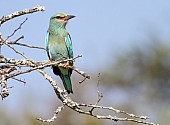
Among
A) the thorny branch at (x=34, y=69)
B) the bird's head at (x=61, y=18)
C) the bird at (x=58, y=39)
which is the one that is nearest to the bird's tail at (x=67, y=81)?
the bird at (x=58, y=39)

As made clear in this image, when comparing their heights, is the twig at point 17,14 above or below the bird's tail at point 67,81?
below

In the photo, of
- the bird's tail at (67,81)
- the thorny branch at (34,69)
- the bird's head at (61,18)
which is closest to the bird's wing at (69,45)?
the bird's head at (61,18)

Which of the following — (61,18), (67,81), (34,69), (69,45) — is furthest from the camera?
(61,18)

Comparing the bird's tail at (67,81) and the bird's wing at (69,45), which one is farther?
the bird's wing at (69,45)

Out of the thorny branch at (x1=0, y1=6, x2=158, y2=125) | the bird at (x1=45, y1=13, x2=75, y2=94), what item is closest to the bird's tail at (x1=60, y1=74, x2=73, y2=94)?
the bird at (x1=45, y1=13, x2=75, y2=94)

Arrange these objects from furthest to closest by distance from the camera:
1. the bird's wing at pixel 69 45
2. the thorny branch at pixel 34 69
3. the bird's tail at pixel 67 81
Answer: the bird's wing at pixel 69 45 → the bird's tail at pixel 67 81 → the thorny branch at pixel 34 69

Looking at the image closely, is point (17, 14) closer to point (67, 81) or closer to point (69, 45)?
point (67, 81)

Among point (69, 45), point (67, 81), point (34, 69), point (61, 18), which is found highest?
point (61, 18)

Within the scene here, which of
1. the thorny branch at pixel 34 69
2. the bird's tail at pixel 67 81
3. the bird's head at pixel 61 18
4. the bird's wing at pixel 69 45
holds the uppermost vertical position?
the bird's head at pixel 61 18

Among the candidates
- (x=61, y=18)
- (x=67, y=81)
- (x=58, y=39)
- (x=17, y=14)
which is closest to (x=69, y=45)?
(x=58, y=39)

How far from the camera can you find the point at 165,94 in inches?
762

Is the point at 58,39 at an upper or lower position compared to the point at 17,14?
upper

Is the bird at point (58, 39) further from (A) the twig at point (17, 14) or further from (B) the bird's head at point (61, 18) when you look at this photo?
(A) the twig at point (17, 14)

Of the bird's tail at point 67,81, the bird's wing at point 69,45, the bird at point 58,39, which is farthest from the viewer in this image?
the bird's wing at point 69,45
